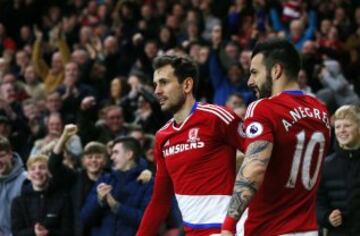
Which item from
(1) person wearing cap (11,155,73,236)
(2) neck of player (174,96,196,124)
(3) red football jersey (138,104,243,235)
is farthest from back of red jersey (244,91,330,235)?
(1) person wearing cap (11,155,73,236)

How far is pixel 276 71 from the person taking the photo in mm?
5625

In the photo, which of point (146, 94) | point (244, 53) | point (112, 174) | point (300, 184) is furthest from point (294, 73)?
point (244, 53)

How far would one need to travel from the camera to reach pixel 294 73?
18.6 ft

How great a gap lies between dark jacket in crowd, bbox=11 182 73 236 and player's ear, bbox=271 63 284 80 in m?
4.83

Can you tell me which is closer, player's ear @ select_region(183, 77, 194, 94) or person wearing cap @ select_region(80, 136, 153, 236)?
player's ear @ select_region(183, 77, 194, 94)

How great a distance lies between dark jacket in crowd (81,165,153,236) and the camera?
9617mm

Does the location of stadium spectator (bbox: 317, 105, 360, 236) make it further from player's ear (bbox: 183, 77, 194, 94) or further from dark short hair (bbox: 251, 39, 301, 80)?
dark short hair (bbox: 251, 39, 301, 80)

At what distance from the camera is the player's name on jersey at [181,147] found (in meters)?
6.30

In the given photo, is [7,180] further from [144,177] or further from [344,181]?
[344,181]

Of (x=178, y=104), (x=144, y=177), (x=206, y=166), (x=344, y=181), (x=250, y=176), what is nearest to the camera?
(x=250, y=176)

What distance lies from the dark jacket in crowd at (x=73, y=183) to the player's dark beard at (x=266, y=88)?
15.6ft

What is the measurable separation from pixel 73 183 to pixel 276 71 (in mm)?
5205

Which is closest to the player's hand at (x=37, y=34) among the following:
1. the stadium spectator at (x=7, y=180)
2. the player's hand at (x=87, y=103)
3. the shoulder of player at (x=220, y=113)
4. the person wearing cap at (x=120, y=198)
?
the player's hand at (x=87, y=103)

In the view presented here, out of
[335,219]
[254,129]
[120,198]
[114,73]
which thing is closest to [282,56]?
[254,129]
